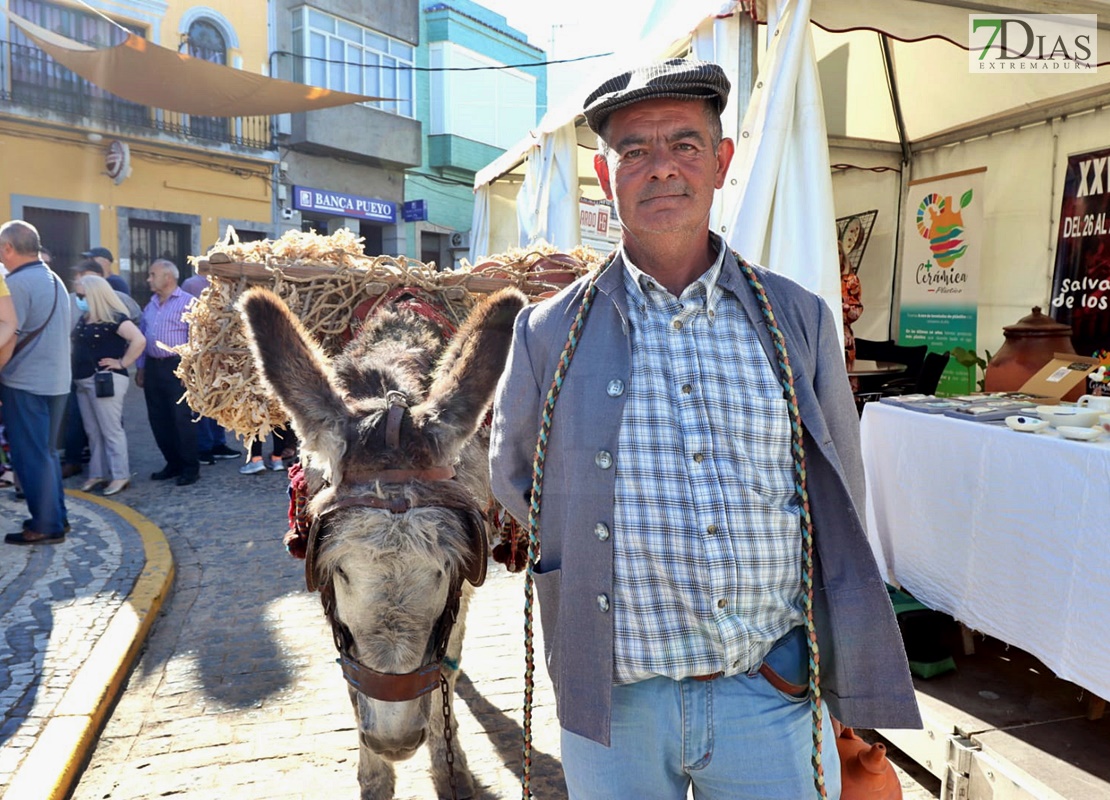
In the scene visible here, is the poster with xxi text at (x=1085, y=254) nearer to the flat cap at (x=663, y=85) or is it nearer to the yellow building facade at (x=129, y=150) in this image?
the flat cap at (x=663, y=85)

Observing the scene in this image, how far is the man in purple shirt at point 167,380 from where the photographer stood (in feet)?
26.8

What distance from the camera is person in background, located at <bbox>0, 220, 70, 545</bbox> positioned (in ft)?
19.7

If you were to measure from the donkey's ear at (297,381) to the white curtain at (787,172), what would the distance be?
84.7 inches

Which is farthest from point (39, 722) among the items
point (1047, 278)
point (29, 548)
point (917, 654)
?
point (1047, 278)

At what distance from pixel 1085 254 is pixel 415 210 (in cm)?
1966

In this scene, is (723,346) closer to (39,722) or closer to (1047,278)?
(39,722)

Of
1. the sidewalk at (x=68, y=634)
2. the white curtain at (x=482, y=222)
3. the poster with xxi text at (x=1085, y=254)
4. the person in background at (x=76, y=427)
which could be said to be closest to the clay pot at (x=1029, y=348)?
the poster with xxi text at (x=1085, y=254)

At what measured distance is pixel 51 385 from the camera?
611 cm

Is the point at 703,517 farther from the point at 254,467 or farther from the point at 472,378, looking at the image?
the point at 254,467

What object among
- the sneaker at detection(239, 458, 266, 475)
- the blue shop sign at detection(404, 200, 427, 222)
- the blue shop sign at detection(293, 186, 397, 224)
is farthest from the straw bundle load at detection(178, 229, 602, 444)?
the blue shop sign at detection(404, 200, 427, 222)

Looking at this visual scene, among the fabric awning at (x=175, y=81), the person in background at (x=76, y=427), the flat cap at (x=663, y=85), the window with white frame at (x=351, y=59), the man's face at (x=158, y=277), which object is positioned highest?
the window with white frame at (x=351, y=59)

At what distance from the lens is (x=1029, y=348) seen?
4.40m

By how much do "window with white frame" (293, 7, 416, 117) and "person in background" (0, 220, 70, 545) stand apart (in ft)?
48.5

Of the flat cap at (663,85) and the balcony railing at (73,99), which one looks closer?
the flat cap at (663,85)
